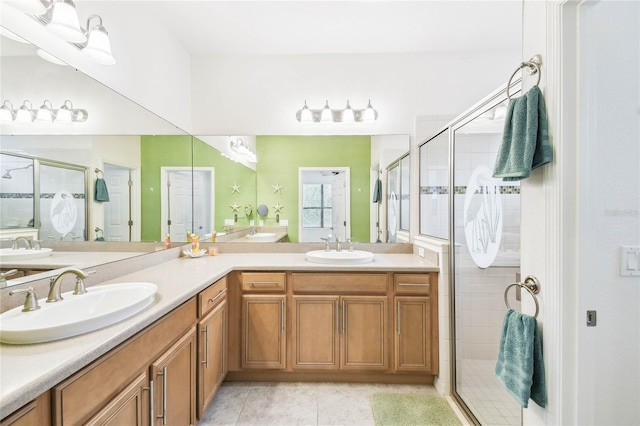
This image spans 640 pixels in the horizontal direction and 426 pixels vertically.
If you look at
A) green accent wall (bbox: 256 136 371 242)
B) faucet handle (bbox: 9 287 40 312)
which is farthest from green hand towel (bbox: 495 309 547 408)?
faucet handle (bbox: 9 287 40 312)

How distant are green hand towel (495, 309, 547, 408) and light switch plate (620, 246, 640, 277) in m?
0.37

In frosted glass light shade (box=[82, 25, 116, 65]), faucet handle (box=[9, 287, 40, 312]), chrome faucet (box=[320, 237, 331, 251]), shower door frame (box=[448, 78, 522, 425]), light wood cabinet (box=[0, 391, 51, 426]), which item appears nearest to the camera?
light wood cabinet (box=[0, 391, 51, 426])

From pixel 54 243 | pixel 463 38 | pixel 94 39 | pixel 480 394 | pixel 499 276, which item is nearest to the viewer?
pixel 54 243

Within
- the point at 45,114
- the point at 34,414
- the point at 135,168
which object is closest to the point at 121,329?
the point at 34,414

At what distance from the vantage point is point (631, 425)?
1060 mm

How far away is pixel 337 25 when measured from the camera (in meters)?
2.30

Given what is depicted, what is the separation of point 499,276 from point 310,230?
1557 mm

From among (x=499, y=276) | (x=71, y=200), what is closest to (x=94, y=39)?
(x=71, y=200)

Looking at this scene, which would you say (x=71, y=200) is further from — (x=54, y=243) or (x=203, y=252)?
(x=203, y=252)

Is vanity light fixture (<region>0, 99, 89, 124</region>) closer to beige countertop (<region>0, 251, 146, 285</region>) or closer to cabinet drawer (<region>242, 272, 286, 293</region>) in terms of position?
beige countertop (<region>0, 251, 146, 285</region>)

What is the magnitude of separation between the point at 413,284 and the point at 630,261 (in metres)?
1.20

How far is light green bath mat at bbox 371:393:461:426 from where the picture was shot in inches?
69.2

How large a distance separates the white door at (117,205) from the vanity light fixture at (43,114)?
0.29 m

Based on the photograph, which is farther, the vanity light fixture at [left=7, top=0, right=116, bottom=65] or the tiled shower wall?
the tiled shower wall
